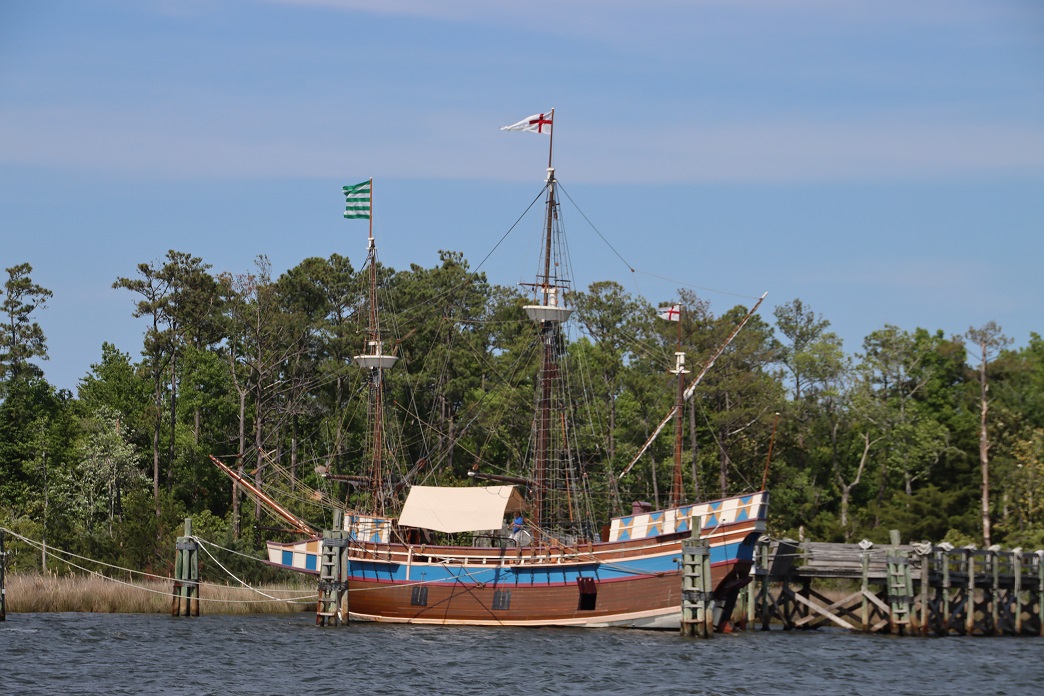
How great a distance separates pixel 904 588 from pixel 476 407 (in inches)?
1540

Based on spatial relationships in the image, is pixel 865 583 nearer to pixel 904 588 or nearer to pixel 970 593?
pixel 904 588

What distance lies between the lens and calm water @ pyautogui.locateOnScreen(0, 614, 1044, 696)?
39.2 metres

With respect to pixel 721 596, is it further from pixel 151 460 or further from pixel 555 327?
pixel 151 460

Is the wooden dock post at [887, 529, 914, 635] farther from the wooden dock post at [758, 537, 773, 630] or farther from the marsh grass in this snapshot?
the marsh grass

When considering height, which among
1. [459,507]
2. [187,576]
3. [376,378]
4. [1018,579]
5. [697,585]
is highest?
[376,378]

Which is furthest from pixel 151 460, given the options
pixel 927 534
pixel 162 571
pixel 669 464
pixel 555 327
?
pixel 927 534

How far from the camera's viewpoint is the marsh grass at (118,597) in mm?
58531

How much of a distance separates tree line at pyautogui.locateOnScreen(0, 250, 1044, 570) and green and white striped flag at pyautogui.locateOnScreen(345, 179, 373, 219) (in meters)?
16.1

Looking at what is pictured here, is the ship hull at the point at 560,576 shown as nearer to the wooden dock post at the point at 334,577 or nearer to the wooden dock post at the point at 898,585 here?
the wooden dock post at the point at 334,577

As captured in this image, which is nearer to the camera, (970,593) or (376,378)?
(970,593)

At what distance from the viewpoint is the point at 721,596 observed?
5388cm

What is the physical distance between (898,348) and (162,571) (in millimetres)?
44827

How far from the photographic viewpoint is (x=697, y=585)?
49.9m

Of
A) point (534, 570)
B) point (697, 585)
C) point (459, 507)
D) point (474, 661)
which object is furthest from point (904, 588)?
point (474, 661)
